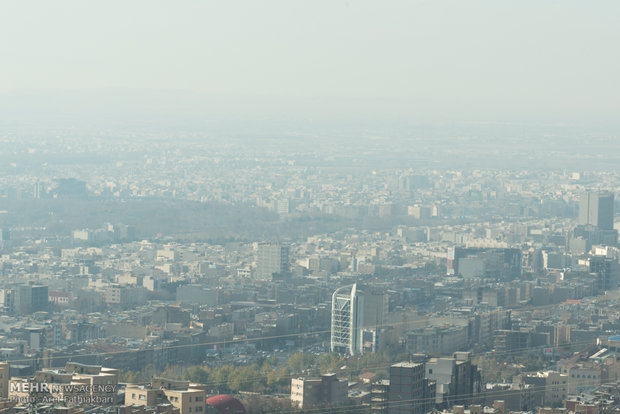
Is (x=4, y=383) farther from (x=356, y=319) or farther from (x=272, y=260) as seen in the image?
(x=272, y=260)

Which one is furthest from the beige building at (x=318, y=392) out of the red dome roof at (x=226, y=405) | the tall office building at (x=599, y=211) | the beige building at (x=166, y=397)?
the tall office building at (x=599, y=211)

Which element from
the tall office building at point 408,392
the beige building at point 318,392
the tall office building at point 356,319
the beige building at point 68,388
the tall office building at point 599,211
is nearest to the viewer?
the beige building at point 68,388

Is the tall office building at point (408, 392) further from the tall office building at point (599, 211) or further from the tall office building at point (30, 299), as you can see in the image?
the tall office building at point (599, 211)

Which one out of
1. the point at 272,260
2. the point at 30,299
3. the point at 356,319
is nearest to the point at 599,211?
the point at 272,260

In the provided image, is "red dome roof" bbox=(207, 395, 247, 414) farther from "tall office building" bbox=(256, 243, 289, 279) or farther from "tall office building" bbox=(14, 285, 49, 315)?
"tall office building" bbox=(256, 243, 289, 279)

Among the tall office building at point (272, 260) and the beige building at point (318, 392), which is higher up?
the beige building at point (318, 392)
